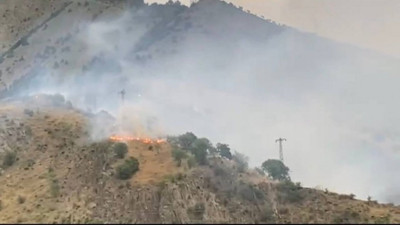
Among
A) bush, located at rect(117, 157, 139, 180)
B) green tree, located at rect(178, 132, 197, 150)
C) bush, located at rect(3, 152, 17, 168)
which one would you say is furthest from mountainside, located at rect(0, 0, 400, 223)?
green tree, located at rect(178, 132, 197, 150)

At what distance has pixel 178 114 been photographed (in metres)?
122

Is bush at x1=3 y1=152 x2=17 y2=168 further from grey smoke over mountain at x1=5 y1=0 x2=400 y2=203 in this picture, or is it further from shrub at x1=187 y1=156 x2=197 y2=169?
shrub at x1=187 y1=156 x2=197 y2=169

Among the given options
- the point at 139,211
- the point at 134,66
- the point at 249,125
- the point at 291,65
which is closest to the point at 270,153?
the point at 249,125

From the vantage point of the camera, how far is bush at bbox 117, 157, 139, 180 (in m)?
60.0

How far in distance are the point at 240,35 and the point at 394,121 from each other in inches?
2043

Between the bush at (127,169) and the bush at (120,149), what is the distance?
120 inches

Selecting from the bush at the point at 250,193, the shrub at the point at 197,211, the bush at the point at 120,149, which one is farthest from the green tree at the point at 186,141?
the shrub at the point at 197,211

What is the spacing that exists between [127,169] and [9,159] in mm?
16060

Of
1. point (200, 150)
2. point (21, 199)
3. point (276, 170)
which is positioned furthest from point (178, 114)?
point (21, 199)

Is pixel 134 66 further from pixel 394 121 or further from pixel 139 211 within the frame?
pixel 139 211

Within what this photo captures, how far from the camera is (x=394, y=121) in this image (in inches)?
5866

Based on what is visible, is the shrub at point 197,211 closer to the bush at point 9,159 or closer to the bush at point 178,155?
the bush at point 178,155

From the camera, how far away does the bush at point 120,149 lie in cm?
6519

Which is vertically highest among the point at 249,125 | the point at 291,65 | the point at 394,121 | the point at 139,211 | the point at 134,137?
the point at 291,65
